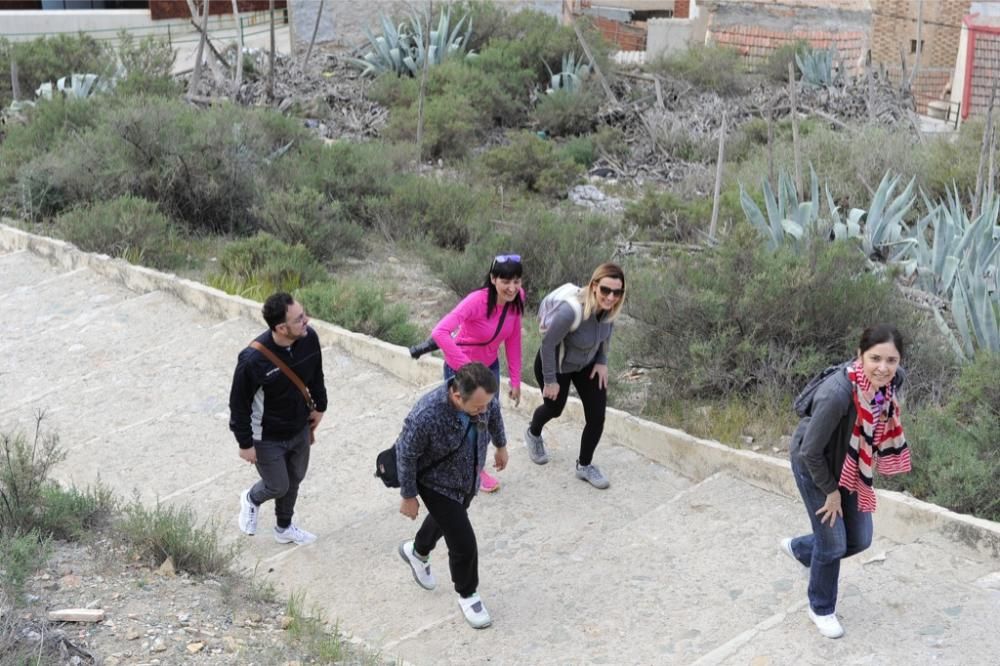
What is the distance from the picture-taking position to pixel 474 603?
5.32 m

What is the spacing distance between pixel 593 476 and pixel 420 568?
4.75 ft

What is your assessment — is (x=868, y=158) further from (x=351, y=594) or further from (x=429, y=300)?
(x=351, y=594)

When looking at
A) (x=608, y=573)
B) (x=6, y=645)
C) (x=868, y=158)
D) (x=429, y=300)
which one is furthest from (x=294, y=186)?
(x=6, y=645)

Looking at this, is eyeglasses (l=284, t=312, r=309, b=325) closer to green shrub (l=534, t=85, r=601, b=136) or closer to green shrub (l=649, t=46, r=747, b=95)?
green shrub (l=534, t=85, r=601, b=136)

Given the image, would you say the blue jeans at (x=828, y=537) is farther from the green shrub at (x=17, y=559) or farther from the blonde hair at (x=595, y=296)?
the green shrub at (x=17, y=559)

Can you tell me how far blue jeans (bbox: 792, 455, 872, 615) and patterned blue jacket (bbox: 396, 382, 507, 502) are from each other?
52.8 inches

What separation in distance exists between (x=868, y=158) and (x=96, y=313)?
8.44 meters

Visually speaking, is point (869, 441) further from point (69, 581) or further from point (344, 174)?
point (344, 174)

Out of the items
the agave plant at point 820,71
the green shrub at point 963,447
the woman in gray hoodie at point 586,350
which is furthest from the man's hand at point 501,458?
the agave plant at point 820,71

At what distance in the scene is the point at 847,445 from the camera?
4547mm

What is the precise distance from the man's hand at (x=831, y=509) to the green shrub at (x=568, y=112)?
49.3 ft

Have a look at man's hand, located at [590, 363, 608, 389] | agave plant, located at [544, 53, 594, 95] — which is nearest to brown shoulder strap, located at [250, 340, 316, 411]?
man's hand, located at [590, 363, 608, 389]

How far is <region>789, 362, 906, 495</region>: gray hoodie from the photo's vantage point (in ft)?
14.6

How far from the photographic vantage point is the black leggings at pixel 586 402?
21.0 ft
